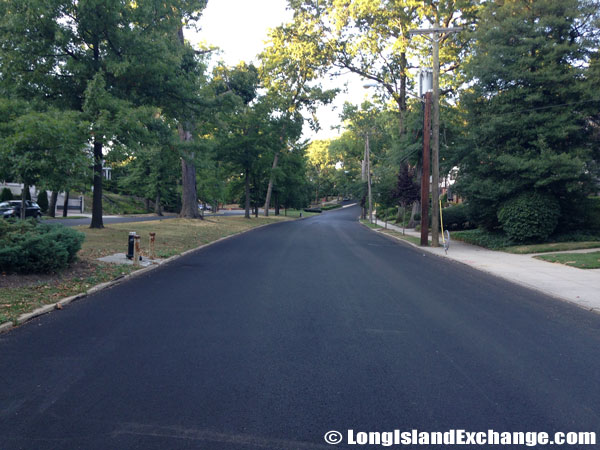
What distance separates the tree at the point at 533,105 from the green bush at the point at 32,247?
52.5 ft

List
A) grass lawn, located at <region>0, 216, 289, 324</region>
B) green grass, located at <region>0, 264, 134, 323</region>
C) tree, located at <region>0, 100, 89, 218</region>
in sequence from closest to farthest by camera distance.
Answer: green grass, located at <region>0, 264, 134, 323</region>, grass lawn, located at <region>0, 216, 289, 324</region>, tree, located at <region>0, 100, 89, 218</region>

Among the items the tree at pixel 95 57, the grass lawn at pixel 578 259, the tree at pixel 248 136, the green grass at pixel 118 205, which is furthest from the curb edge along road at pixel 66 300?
the green grass at pixel 118 205

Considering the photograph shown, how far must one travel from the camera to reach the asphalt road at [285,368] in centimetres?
387

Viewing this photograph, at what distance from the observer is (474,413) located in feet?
13.5

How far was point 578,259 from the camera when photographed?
49.9ft

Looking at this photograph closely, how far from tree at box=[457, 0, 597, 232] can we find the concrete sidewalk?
134 inches

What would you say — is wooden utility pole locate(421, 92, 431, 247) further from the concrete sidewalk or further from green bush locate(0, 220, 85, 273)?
green bush locate(0, 220, 85, 273)

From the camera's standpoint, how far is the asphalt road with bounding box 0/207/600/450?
12.7 feet

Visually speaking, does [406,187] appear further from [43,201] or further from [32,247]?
[43,201]

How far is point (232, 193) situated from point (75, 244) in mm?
44168

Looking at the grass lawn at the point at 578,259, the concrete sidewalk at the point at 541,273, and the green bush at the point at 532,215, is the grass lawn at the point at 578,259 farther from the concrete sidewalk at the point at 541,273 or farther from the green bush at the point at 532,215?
the green bush at the point at 532,215

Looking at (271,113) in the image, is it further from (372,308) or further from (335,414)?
(335,414)

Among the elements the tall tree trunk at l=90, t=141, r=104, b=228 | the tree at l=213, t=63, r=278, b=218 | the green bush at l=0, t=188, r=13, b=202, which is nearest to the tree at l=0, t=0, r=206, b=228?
the tall tree trunk at l=90, t=141, r=104, b=228

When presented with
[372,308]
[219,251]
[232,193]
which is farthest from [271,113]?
[372,308]
